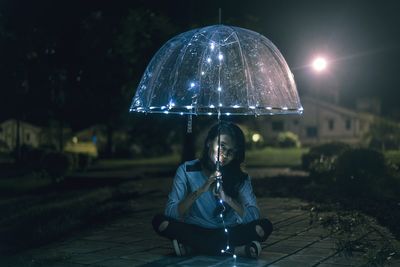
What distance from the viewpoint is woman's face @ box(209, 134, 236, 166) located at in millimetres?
6469

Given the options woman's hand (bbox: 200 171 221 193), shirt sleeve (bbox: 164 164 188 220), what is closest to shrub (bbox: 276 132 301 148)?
shirt sleeve (bbox: 164 164 188 220)

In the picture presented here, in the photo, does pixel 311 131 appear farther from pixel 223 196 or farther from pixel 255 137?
pixel 223 196

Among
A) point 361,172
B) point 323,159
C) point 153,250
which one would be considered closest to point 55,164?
point 323,159

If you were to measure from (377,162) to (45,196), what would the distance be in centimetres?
909

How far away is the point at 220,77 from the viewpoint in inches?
258

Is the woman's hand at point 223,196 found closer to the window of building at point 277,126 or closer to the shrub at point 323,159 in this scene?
the shrub at point 323,159

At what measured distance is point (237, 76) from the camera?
652cm

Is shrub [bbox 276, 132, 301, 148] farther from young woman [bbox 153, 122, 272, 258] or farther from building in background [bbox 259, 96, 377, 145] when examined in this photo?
young woman [bbox 153, 122, 272, 258]

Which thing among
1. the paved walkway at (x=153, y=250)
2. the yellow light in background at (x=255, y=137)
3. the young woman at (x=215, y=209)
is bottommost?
the paved walkway at (x=153, y=250)

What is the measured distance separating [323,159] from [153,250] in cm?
1312

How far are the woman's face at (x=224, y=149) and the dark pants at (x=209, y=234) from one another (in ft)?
2.55

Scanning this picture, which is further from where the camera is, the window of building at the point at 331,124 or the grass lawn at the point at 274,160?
the window of building at the point at 331,124

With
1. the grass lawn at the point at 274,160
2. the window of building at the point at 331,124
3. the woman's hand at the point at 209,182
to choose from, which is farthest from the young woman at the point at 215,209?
the window of building at the point at 331,124

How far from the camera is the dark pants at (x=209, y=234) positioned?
662cm
